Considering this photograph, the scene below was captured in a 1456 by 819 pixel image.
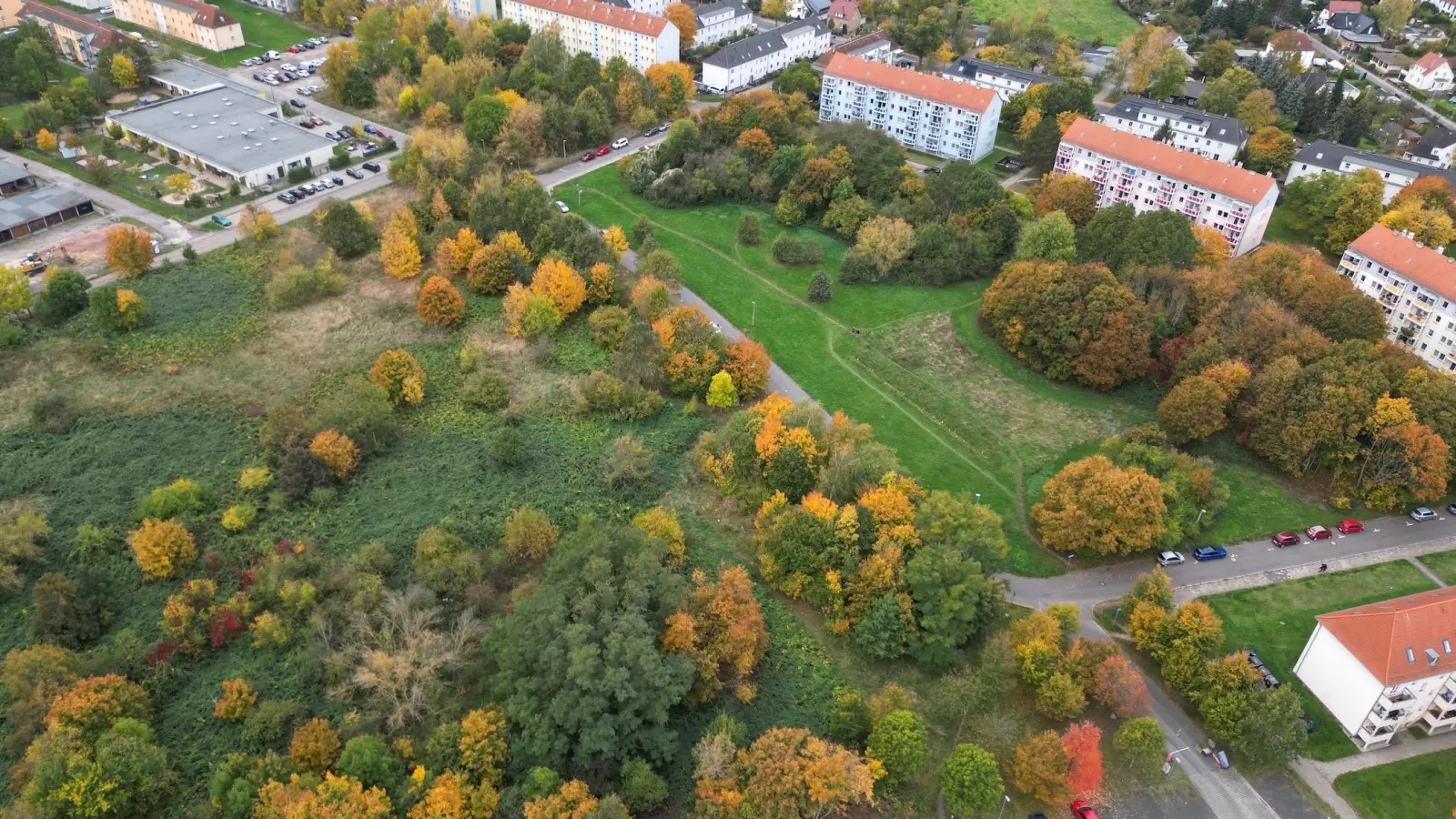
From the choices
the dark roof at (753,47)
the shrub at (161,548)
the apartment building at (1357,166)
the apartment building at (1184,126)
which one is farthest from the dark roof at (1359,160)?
the shrub at (161,548)

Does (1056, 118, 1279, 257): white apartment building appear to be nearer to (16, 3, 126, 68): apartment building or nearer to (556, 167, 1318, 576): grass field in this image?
(556, 167, 1318, 576): grass field

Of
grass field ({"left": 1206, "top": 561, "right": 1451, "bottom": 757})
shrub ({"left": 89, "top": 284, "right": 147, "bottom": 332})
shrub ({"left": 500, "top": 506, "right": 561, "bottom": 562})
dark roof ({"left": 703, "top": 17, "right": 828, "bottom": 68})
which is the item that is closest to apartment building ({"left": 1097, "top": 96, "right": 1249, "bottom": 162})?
dark roof ({"left": 703, "top": 17, "right": 828, "bottom": 68})

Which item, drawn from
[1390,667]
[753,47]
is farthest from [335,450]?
[753,47]

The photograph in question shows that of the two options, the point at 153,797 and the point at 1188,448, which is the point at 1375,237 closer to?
the point at 1188,448

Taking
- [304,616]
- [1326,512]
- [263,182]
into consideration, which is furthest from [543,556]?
[263,182]

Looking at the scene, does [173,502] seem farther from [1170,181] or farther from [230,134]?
[1170,181]
